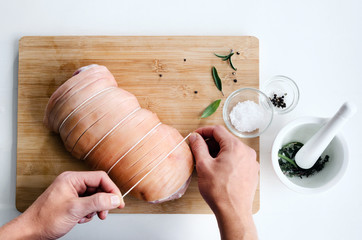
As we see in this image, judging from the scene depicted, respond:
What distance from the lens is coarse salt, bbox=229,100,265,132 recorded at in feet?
4.49

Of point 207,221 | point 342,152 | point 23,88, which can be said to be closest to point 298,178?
point 342,152

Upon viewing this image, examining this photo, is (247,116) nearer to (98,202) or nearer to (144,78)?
(144,78)

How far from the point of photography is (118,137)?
1213mm

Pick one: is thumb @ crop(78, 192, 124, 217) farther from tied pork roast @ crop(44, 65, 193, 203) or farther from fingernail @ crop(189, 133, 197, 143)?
fingernail @ crop(189, 133, 197, 143)

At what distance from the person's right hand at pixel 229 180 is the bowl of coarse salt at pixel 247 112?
0.34 feet

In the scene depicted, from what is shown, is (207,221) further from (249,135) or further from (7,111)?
(7,111)

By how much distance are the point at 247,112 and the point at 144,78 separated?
0.50 metres

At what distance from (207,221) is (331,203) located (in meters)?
0.62

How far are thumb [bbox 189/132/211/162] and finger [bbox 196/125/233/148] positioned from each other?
4 centimetres

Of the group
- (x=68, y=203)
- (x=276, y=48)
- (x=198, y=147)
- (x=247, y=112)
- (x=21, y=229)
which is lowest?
(x=21, y=229)

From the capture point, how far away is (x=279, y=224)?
1.48 meters

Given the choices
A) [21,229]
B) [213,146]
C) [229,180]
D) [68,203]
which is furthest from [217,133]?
[21,229]

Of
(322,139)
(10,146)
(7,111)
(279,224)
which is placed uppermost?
(322,139)

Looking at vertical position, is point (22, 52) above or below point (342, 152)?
above
